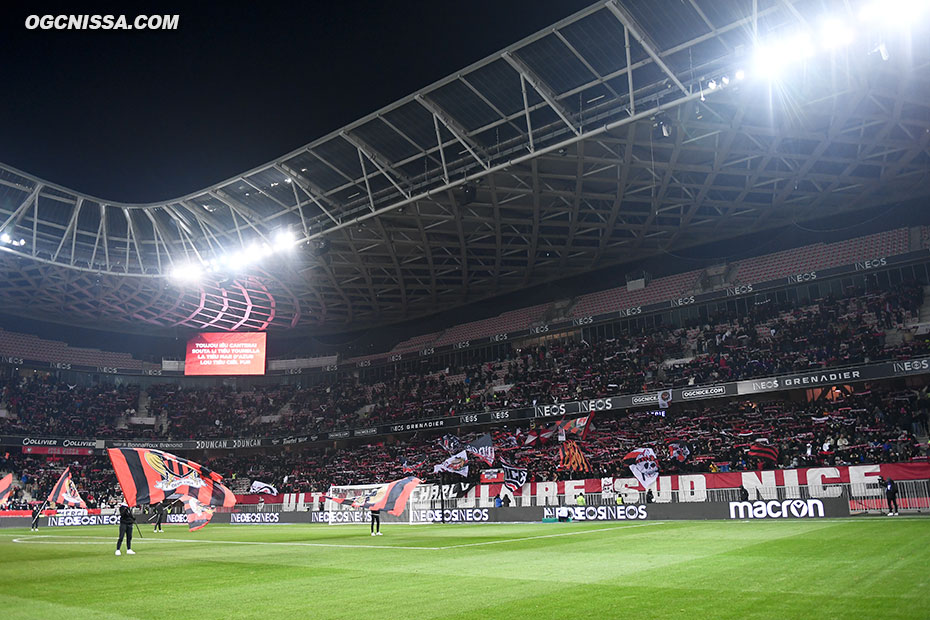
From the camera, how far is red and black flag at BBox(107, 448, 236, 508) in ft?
65.7

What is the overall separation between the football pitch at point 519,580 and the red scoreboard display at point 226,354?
154 feet

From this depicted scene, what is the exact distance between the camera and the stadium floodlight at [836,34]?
24.1m

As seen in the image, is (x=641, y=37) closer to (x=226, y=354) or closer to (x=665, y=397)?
(x=665, y=397)

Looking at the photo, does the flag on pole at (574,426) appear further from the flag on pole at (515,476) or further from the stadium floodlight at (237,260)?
the stadium floodlight at (237,260)

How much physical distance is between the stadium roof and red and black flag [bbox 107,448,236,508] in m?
18.7

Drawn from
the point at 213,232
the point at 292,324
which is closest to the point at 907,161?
the point at 213,232

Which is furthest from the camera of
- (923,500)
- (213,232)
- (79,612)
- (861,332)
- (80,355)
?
(80,355)

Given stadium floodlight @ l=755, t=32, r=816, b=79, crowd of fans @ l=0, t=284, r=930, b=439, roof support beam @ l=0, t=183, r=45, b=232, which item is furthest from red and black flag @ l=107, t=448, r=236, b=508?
crowd of fans @ l=0, t=284, r=930, b=439

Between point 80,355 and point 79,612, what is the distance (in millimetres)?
67324

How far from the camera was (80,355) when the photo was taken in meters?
67.4

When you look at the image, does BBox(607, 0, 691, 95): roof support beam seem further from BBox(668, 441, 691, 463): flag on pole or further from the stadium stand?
the stadium stand

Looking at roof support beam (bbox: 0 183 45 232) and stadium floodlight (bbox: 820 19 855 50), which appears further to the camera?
roof support beam (bbox: 0 183 45 232)

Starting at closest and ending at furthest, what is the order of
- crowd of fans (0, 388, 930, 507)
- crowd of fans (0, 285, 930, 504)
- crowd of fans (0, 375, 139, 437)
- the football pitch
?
the football pitch < crowd of fans (0, 388, 930, 507) < crowd of fans (0, 285, 930, 504) < crowd of fans (0, 375, 139, 437)

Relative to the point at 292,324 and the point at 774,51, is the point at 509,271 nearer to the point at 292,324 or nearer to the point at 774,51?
the point at 292,324
